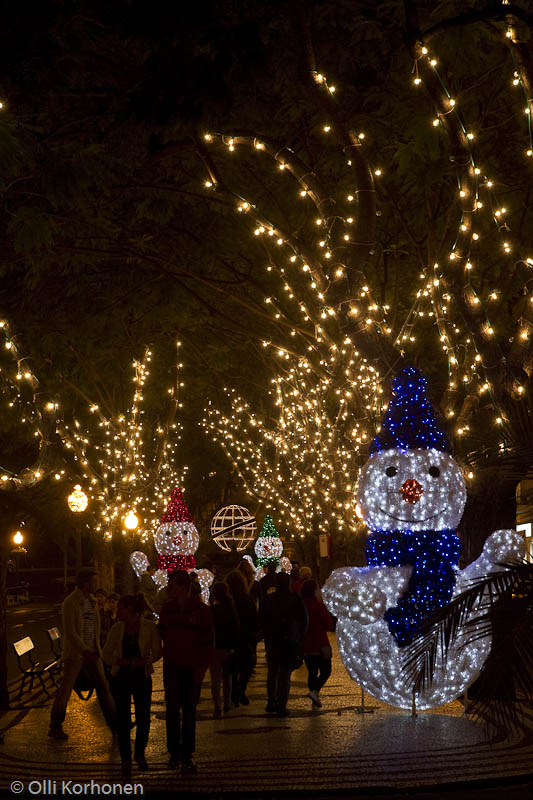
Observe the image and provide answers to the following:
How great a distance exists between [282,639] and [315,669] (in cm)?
103

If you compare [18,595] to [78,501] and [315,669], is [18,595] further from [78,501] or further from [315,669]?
[315,669]

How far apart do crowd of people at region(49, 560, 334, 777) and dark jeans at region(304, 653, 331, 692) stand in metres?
0.01

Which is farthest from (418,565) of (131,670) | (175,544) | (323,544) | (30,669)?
(323,544)

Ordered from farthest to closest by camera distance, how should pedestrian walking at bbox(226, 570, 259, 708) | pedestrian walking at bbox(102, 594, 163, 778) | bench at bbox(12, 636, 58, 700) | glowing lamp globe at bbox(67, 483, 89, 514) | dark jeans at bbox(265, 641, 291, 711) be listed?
glowing lamp globe at bbox(67, 483, 89, 514)
bench at bbox(12, 636, 58, 700)
pedestrian walking at bbox(226, 570, 259, 708)
dark jeans at bbox(265, 641, 291, 711)
pedestrian walking at bbox(102, 594, 163, 778)

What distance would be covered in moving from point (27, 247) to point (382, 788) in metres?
6.76

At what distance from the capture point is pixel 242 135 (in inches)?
531

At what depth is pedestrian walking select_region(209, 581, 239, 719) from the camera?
43.3 feet

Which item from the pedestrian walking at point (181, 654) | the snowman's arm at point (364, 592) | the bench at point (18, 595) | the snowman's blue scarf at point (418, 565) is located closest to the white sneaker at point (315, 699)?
the snowman's arm at point (364, 592)

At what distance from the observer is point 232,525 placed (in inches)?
1503

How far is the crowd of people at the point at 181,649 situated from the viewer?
969 centimetres

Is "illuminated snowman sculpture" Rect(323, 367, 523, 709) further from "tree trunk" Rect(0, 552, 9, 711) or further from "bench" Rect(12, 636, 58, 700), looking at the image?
"bench" Rect(12, 636, 58, 700)

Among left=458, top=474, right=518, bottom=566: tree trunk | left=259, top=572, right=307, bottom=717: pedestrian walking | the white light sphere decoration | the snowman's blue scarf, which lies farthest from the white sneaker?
the white light sphere decoration

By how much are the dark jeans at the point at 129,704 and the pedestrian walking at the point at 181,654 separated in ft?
0.78

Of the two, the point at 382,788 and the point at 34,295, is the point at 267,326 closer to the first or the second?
the point at 34,295
